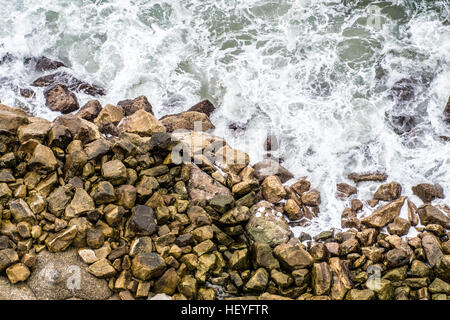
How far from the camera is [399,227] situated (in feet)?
18.4

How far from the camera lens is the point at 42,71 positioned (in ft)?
26.7

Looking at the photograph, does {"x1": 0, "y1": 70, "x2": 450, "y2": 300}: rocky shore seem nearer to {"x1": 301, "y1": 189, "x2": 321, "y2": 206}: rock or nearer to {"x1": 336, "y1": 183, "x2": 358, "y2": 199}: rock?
{"x1": 301, "y1": 189, "x2": 321, "y2": 206}: rock

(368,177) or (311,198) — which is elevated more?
(368,177)

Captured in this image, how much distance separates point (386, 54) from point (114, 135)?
19.5 feet

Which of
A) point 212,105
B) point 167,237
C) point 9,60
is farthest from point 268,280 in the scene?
point 9,60

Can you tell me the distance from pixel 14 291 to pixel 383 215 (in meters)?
5.08

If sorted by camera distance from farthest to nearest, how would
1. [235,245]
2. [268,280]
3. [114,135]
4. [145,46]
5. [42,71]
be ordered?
[145,46] < [42,71] < [114,135] < [235,245] < [268,280]

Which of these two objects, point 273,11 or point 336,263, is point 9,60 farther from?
point 336,263

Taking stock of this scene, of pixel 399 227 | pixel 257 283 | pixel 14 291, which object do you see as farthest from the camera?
pixel 399 227

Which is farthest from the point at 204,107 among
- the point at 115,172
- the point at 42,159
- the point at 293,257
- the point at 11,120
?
the point at 293,257

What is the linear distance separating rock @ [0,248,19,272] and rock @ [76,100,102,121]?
9.80 feet

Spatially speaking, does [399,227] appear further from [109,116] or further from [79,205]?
[109,116]

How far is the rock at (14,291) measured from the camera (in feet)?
14.6

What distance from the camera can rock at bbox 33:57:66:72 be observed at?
8.16m
